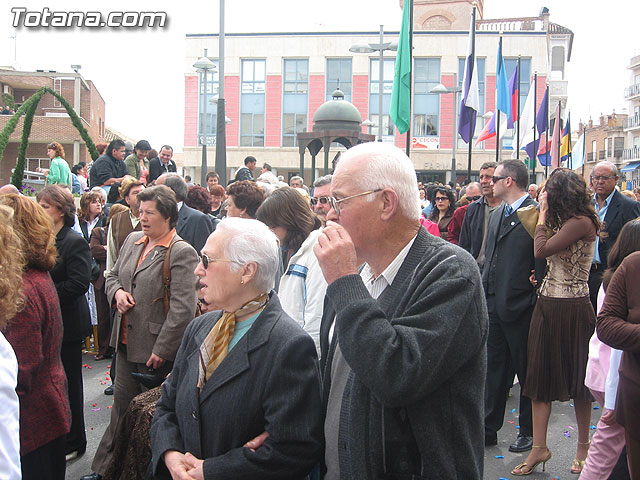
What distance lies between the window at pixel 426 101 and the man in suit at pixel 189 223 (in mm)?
42342

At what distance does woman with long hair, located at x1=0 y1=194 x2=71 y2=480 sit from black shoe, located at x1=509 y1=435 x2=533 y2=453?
3.64 meters

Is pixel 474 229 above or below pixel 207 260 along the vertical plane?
below

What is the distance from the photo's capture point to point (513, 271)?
5.41 meters

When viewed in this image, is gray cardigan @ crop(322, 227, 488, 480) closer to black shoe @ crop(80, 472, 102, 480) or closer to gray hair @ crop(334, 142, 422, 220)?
gray hair @ crop(334, 142, 422, 220)

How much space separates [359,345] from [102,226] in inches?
295

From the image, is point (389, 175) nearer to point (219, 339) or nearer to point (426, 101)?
point (219, 339)

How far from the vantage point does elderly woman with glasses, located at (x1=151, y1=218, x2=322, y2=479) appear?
250 centimetres

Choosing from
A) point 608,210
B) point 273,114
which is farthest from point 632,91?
point 608,210

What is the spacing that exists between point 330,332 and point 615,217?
602 cm

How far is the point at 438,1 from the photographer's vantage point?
60.8 meters

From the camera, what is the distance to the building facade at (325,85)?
1848 inches

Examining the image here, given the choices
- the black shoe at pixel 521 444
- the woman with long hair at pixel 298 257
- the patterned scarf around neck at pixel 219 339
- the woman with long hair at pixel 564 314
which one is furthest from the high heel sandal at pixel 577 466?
the patterned scarf around neck at pixel 219 339

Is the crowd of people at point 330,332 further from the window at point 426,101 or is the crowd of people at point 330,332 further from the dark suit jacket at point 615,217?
the window at point 426,101

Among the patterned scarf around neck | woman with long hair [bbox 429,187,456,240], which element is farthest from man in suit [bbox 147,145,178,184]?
the patterned scarf around neck
